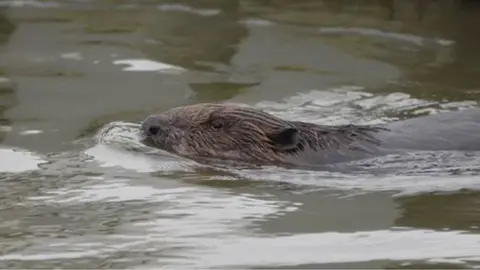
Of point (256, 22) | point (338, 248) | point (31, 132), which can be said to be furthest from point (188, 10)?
point (338, 248)

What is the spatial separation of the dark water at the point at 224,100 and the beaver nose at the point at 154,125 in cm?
18

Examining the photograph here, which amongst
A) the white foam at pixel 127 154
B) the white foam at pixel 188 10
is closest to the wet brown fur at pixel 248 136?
the white foam at pixel 127 154

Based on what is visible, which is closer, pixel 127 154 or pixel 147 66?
pixel 127 154

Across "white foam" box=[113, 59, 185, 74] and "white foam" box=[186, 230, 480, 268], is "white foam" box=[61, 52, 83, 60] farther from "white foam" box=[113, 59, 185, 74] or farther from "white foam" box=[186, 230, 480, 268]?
"white foam" box=[186, 230, 480, 268]

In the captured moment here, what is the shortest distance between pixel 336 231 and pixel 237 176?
1419 mm

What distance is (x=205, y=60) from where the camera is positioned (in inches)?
380

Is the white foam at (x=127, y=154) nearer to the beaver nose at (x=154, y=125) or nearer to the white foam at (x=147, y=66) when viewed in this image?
the beaver nose at (x=154, y=125)

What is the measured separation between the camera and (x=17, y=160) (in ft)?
20.4

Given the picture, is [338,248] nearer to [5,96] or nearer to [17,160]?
[17,160]

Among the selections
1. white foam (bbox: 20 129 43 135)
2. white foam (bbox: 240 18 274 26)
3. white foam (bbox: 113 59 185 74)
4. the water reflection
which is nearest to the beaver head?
white foam (bbox: 20 129 43 135)

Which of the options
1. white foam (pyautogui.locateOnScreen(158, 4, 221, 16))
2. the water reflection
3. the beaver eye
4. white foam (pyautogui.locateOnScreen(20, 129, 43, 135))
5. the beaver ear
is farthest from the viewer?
white foam (pyautogui.locateOnScreen(158, 4, 221, 16))

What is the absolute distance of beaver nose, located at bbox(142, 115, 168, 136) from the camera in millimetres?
6809

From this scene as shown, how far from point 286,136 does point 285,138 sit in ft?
0.06

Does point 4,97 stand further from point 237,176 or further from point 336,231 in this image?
point 336,231
